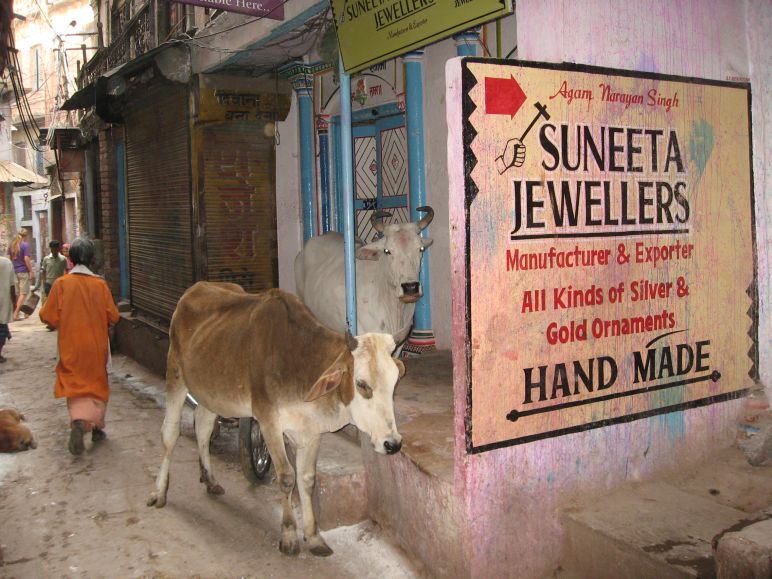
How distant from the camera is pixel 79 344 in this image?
657 cm

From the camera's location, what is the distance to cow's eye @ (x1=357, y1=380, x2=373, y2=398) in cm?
384

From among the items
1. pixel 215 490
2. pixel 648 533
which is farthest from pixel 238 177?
pixel 648 533

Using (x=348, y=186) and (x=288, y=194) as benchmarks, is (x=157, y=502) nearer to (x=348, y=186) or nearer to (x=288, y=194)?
(x=348, y=186)

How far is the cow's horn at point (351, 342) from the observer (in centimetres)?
385

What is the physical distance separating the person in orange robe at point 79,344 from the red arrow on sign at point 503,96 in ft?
15.5

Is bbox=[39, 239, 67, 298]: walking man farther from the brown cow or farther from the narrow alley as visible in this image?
the brown cow

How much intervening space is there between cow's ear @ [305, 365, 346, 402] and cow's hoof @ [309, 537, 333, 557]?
1022mm

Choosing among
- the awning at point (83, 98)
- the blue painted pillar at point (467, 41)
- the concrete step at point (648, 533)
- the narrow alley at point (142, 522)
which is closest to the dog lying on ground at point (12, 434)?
the narrow alley at point (142, 522)

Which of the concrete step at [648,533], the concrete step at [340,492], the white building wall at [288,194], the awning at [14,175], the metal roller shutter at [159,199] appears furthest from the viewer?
the awning at [14,175]

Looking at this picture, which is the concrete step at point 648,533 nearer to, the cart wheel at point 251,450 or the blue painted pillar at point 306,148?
the cart wheel at point 251,450

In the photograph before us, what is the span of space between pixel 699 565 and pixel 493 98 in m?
2.14

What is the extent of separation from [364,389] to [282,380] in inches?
26.2

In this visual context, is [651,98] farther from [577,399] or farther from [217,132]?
[217,132]

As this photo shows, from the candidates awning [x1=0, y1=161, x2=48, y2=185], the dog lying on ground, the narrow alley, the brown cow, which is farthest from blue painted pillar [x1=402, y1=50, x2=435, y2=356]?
awning [x1=0, y1=161, x2=48, y2=185]
